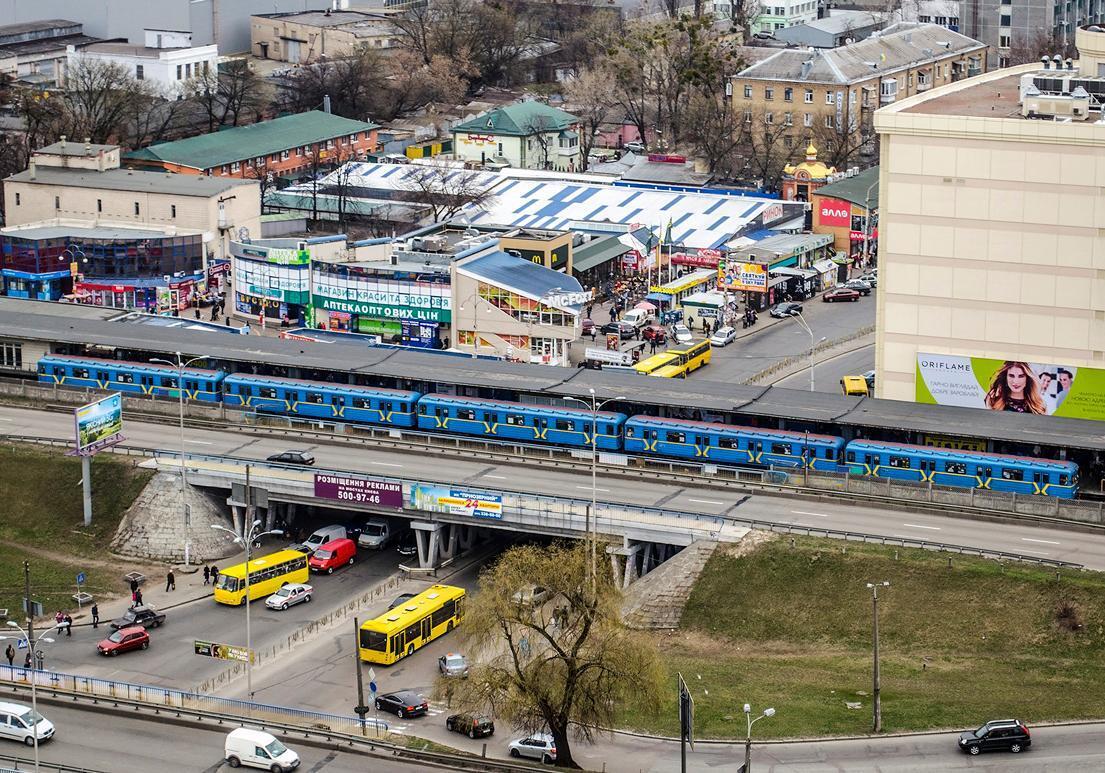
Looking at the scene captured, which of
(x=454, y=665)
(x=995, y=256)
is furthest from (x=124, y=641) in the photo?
(x=995, y=256)

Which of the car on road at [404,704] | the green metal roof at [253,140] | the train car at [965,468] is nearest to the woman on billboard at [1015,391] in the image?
the train car at [965,468]

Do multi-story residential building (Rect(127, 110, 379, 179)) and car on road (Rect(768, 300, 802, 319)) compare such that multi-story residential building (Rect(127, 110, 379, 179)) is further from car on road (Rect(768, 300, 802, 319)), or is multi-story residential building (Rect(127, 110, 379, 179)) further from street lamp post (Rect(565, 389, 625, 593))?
street lamp post (Rect(565, 389, 625, 593))

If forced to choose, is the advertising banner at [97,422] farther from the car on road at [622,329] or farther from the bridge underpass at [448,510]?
the car on road at [622,329]

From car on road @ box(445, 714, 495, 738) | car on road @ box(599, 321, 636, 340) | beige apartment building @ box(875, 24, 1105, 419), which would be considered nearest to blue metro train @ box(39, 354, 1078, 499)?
beige apartment building @ box(875, 24, 1105, 419)

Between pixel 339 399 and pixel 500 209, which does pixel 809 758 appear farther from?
pixel 500 209

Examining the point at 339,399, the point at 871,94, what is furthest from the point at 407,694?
the point at 871,94
